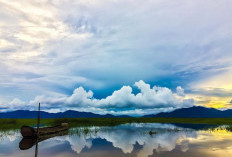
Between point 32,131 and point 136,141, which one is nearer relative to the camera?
point 136,141

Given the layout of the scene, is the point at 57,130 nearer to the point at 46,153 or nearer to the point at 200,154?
the point at 46,153

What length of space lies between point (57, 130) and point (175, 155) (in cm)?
3384

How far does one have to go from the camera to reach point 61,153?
25.0 metres

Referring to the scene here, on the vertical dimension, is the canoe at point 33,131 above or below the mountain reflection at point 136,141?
above

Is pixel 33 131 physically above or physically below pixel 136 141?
above

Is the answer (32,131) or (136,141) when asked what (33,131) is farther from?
(136,141)

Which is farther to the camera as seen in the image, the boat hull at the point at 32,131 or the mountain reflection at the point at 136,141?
the boat hull at the point at 32,131

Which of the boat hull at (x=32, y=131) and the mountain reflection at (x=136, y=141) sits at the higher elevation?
the boat hull at (x=32, y=131)

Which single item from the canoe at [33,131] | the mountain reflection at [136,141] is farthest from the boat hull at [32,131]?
the mountain reflection at [136,141]

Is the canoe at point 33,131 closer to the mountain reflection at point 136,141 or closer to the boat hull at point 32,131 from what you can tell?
the boat hull at point 32,131

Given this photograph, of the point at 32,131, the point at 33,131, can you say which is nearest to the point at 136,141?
the point at 33,131

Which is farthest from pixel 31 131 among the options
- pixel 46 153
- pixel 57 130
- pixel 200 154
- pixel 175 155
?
pixel 200 154

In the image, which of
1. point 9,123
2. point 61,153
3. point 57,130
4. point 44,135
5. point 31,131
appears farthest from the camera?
point 9,123

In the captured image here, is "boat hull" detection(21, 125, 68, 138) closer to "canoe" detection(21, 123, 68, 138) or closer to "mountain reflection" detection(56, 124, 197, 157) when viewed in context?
"canoe" detection(21, 123, 68, 138)
